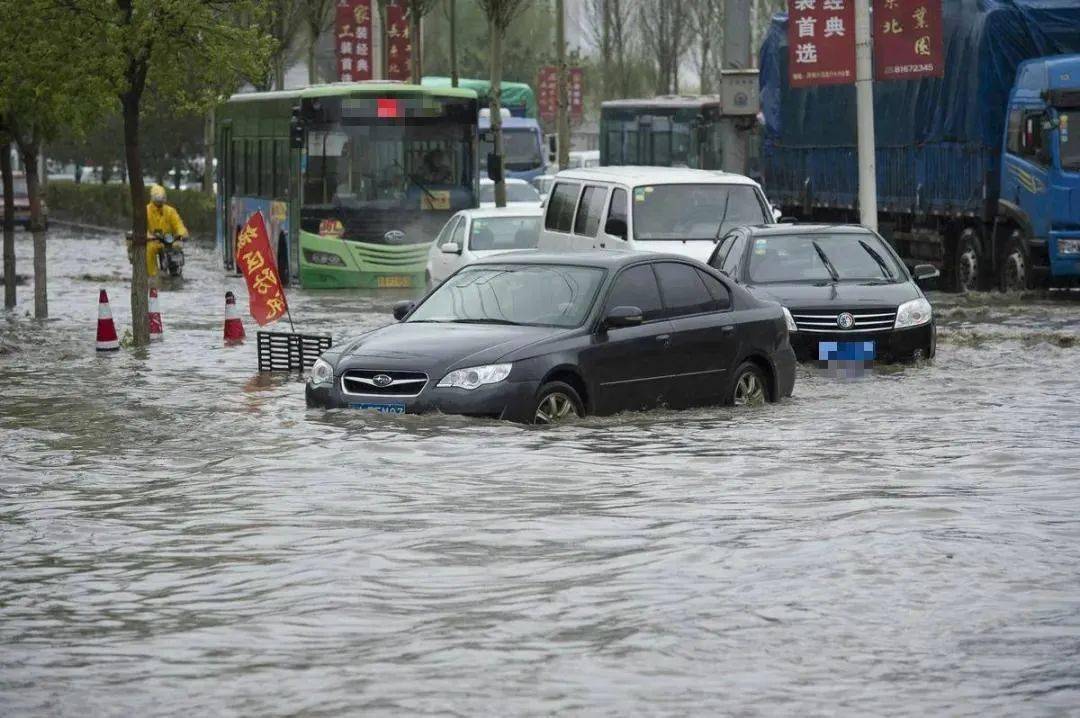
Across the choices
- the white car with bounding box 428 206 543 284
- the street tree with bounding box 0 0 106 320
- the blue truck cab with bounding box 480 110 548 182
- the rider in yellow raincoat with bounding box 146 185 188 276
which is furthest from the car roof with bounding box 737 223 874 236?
the blue truck cab with bounding box 480 110 548 182

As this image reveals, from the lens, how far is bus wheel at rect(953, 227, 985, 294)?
31.8 metres

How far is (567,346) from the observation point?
14.5 meters

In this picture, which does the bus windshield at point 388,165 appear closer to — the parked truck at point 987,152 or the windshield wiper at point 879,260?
the parked truck at point 987,152

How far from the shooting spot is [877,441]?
14.5m

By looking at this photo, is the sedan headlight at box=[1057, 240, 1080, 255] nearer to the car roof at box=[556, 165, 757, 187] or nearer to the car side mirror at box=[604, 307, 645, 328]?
the car roof at box=[556, 165, 757, 187]

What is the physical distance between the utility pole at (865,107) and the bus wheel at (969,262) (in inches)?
161

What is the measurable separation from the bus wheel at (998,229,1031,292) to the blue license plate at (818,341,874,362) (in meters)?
10.9

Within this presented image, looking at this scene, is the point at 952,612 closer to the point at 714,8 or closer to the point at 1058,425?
the point at 1058,425

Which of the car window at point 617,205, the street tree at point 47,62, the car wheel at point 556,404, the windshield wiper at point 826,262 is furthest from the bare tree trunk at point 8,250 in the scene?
the car wheel at point 556,404

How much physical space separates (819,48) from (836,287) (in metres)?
9.02

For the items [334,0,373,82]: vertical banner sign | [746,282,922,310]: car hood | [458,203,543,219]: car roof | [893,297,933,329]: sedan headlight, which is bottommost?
[893,297,933,329]: sedan headlight

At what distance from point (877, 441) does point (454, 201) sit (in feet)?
62.9

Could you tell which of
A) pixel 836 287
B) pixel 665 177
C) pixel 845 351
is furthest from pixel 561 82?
pixel 845 351

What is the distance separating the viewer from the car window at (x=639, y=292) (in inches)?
602
